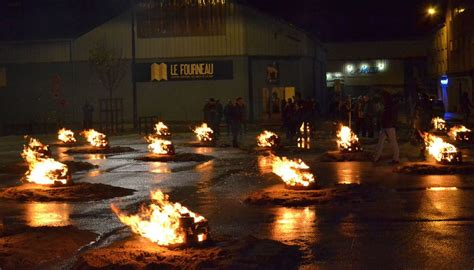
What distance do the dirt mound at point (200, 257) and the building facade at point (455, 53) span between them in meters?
46.5

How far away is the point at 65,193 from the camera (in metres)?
14.3

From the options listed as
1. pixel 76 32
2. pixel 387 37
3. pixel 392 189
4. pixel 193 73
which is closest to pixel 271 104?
pixel 193 73

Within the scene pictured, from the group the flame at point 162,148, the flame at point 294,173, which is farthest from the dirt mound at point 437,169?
the flame at point 162,148

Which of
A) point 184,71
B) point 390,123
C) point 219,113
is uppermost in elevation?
point 184,71

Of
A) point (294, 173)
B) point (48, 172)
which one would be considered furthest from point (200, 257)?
point (48, 172)

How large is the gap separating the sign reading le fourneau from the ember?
14.8 m

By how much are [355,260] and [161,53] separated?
43.7 metres

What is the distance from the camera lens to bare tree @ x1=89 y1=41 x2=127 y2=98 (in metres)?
49.4

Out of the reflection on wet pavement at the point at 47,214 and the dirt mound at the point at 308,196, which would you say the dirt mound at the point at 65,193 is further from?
the dirt mound at the point at 308,196

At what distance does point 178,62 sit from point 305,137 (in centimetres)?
1975

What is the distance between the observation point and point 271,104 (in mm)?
51438

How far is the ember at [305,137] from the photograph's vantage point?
28.4 m

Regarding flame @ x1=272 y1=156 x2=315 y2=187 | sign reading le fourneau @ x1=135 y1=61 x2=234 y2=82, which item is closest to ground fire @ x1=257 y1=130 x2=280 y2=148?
flame @ x1=272 y1=156 x2=315 y2=187

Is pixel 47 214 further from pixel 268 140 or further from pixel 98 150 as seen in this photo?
pixel 268 140
